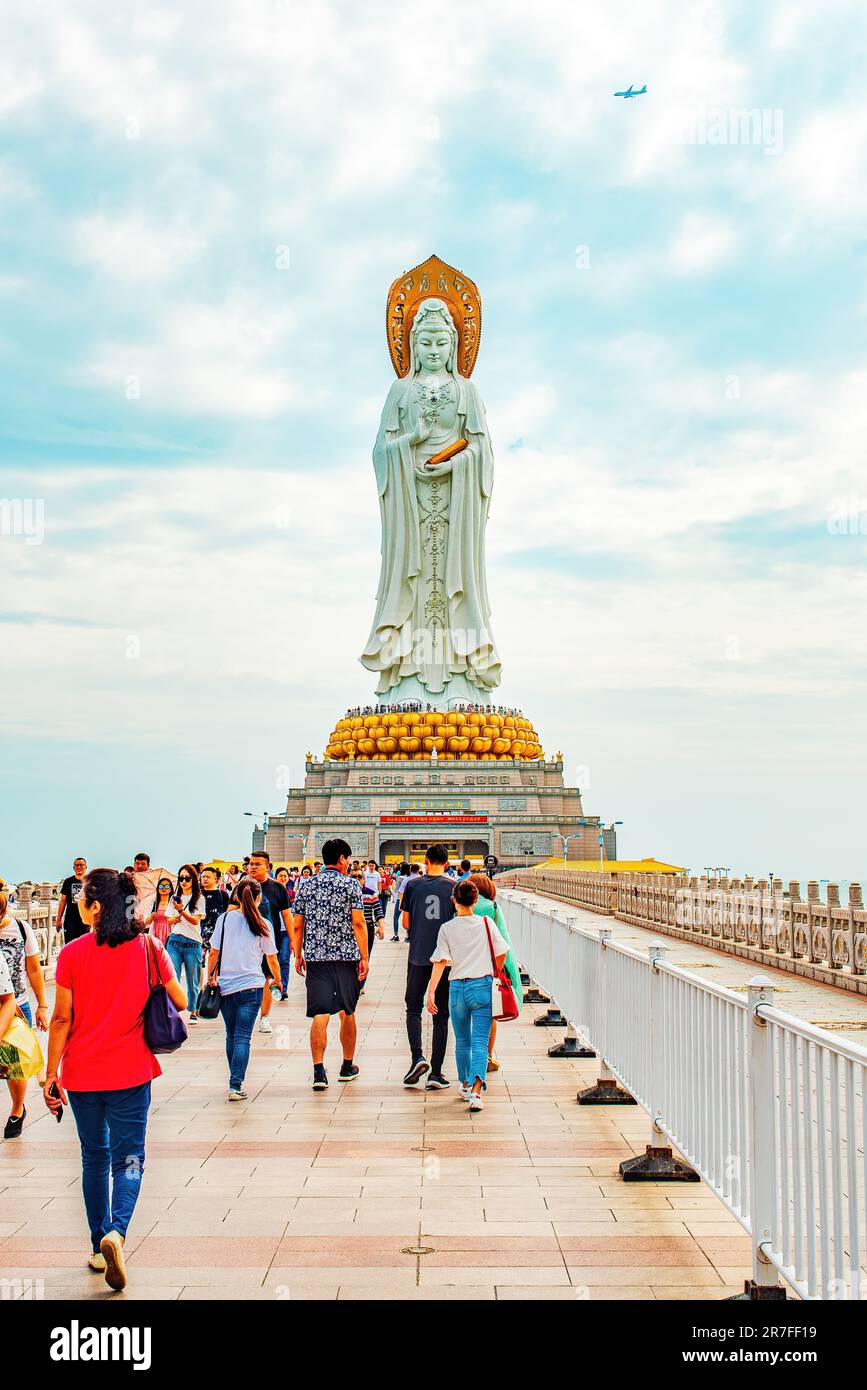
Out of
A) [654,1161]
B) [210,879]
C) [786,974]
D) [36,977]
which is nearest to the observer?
[654,1161]

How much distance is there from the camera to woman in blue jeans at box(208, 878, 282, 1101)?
26.9ft

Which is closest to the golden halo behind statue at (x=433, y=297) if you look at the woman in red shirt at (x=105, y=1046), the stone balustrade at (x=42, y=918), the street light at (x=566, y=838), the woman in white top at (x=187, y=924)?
the street light at (x=566, y=838)

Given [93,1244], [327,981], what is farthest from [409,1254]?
[327,981]

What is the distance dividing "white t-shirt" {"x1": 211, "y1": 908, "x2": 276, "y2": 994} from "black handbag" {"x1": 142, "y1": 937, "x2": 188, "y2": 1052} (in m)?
3.40

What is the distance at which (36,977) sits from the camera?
6.85m

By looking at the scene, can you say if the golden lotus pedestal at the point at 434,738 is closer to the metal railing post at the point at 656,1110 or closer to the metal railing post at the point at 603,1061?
the metal railing post at the point at 603,1061

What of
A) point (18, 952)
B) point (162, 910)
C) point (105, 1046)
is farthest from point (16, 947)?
point (162, 910)

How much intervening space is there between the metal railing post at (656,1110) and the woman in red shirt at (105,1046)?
2.17 m

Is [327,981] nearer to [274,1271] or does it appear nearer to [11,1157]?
[11,1157]

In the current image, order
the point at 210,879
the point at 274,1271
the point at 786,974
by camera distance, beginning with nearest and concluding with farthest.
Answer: the point at 274,1271 < the point at 210,879 < the point at 786,974

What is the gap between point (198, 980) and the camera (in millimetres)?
11766

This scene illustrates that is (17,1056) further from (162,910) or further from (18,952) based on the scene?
(162,910)

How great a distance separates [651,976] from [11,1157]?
320cm

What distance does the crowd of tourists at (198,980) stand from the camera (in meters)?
4.73
